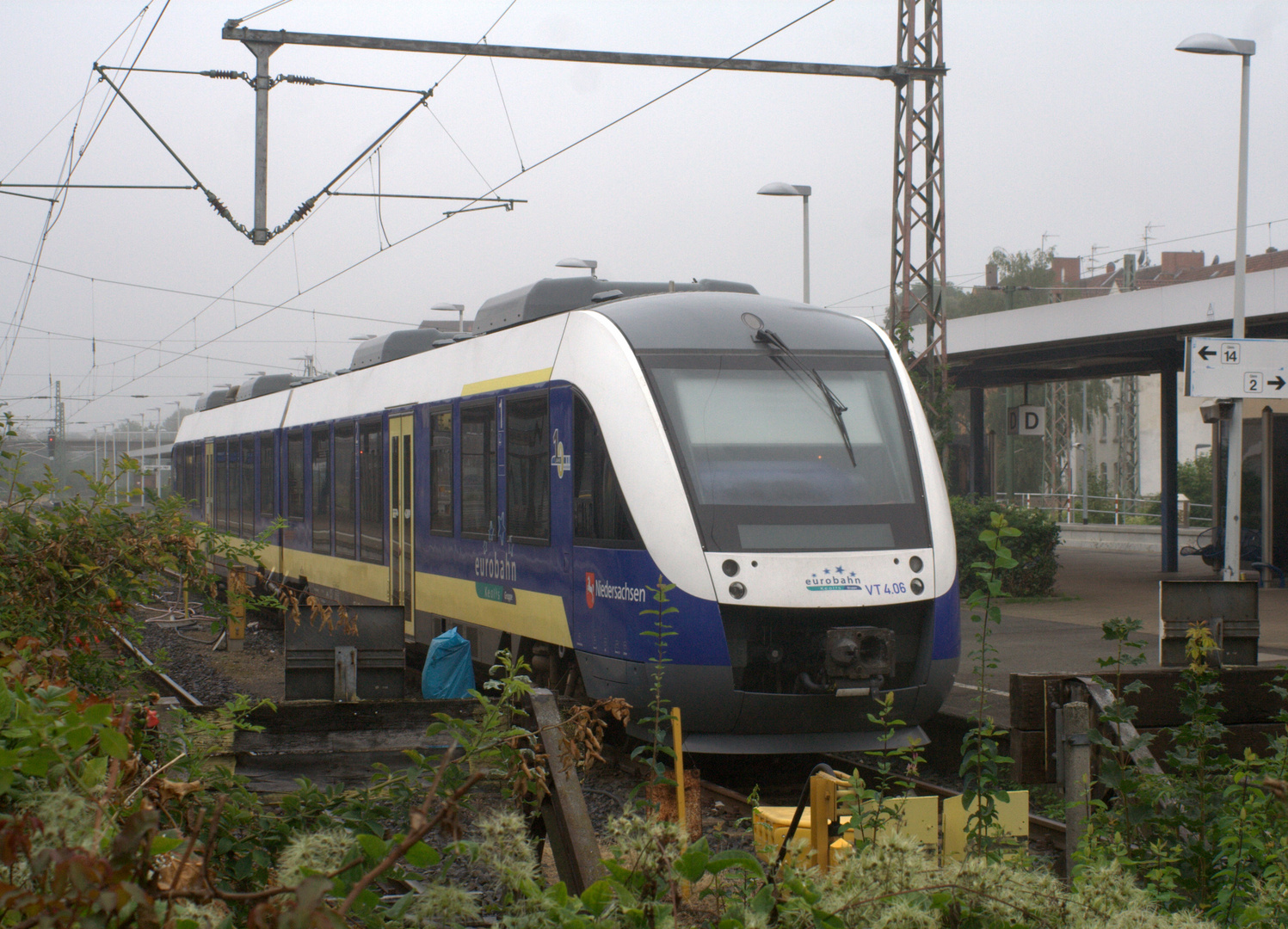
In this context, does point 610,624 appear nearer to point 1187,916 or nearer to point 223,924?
point 1187,916

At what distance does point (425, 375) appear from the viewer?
1138cm

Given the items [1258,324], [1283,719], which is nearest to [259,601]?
[1283,719]

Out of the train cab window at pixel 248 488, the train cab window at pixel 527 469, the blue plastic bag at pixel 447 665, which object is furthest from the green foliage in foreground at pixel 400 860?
the train cab window at pixel 248 488

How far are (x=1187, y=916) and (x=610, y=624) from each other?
513 cm

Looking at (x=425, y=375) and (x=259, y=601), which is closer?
(x=259, y=601)

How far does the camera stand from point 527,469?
892 centimetres

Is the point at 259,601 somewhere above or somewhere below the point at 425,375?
below

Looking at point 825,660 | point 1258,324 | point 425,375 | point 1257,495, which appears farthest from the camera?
point 1257,495

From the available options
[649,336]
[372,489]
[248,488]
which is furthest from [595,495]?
[248,488]

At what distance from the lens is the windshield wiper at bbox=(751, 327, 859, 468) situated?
7844 millimetres

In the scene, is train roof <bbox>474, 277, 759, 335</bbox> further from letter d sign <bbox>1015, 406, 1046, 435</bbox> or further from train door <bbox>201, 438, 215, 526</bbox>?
train door <bbox>201, 438, 215, 526</bbox>

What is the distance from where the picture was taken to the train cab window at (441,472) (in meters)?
10.5

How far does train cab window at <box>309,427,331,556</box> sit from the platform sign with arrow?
348 inches

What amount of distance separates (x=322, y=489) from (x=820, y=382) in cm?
817
